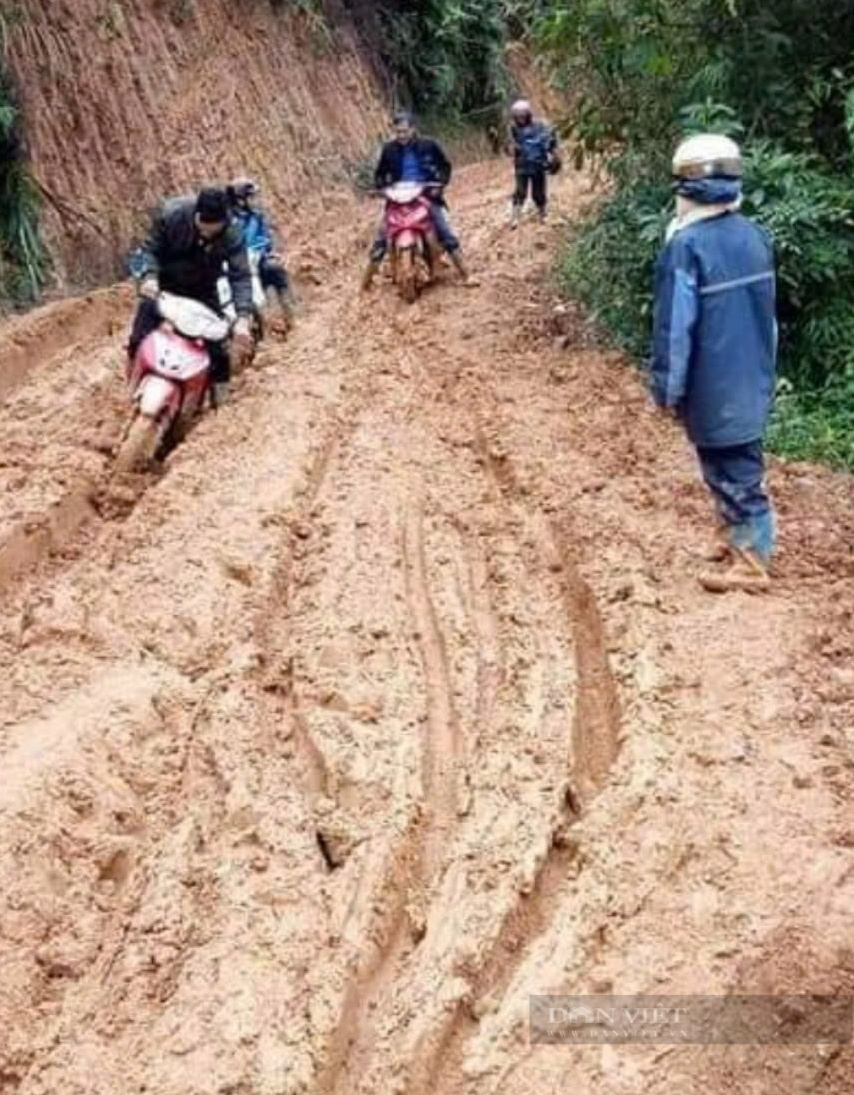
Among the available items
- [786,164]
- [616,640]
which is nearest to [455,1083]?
[616,640]

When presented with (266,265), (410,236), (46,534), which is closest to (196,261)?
(46,534)

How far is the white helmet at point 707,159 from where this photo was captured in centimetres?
576

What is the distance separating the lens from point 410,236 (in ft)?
43.5

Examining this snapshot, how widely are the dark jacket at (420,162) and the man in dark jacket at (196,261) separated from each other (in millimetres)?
4916

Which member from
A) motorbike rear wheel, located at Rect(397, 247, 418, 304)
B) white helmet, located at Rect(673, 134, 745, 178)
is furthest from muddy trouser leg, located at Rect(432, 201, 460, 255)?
white helmet, located at Rect(673, 134, 745, 178)

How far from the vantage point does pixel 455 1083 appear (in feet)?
12.0

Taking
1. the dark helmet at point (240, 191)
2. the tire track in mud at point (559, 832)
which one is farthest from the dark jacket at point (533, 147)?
the tire track in mud at point (559, 832)

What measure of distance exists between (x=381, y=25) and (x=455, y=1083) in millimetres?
21283

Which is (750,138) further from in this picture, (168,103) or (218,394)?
(168,103)

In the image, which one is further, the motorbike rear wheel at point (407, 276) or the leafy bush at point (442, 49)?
the leafy bush at point (442, 49)

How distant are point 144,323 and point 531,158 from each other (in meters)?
8.71

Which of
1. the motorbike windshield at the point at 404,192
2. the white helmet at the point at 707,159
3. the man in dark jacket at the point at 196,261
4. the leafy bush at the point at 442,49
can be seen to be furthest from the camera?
the leafy bush at the point at 442,49

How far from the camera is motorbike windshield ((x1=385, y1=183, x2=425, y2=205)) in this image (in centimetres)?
1334

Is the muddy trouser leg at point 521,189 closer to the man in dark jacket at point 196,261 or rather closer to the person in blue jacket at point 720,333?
the man in dark jacket at point 196,261
